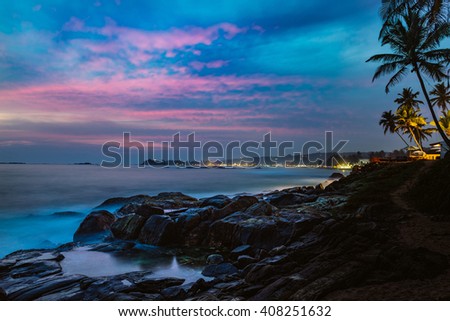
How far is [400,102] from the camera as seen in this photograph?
4816 cm

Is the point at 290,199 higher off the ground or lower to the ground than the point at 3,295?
higher

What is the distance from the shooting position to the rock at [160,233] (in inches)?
465

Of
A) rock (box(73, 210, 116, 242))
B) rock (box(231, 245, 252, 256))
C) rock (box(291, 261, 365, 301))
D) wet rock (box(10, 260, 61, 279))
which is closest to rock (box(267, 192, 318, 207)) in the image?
rock (box(231, 245, 252, 256))

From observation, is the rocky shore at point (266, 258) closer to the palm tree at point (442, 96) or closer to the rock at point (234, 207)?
the rock at point (234, 207)

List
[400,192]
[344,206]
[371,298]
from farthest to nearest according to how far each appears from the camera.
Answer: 1. [400,192]
2. [344,206]
3. [371,298]

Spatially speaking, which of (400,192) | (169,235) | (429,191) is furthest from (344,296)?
(400,192)

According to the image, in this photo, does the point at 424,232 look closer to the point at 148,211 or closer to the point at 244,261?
Result: the point at 244,261

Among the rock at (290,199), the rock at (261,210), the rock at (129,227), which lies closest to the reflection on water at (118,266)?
the rock at (129,227)

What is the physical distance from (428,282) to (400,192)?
446 inches

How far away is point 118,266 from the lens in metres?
9.46

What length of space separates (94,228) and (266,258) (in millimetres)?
10165

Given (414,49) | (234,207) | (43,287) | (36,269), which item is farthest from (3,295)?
(414,49)

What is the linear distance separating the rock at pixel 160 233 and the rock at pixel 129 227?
37 centimetres
